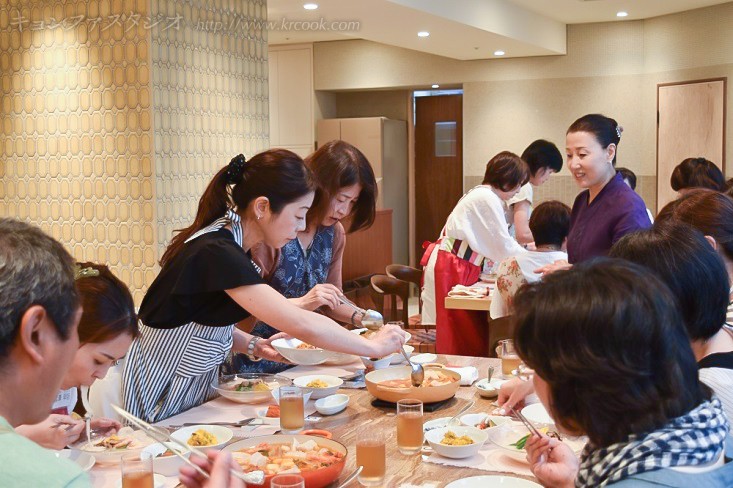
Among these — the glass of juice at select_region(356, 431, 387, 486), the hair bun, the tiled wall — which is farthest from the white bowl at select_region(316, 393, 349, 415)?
the tiled wall

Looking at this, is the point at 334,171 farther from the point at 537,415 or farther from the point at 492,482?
the point at 492,482

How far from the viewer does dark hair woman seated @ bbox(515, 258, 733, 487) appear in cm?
Result: 115

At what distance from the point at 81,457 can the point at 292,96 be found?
7933 millimetres

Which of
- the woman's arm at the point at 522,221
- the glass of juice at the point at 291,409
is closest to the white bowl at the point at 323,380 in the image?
the glass of juice at the point at 291,409

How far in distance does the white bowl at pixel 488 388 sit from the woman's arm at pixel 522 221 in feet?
13.8

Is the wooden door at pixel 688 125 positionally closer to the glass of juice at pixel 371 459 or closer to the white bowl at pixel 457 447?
the white bowl at pixel 457 447

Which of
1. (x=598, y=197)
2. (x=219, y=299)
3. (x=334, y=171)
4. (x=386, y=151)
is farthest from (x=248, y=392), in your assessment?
(x=386, y=151)

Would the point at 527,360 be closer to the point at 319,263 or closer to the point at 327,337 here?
the point at 327,337

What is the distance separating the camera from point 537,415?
2.37 m

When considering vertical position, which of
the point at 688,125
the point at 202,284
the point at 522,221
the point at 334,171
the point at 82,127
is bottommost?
the point at 522,221

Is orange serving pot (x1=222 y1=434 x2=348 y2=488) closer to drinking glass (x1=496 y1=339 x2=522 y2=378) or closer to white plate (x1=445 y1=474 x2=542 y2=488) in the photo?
white plate (x1=445 y1=474 x2=542 y2=488)

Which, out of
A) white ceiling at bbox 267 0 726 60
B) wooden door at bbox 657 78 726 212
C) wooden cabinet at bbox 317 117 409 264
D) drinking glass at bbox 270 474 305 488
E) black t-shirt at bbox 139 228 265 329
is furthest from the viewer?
wooden cabinet at bbox 317 117 409 264

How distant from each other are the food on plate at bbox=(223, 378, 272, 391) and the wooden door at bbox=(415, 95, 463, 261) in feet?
23.9

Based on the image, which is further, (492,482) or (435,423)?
(435,423)
